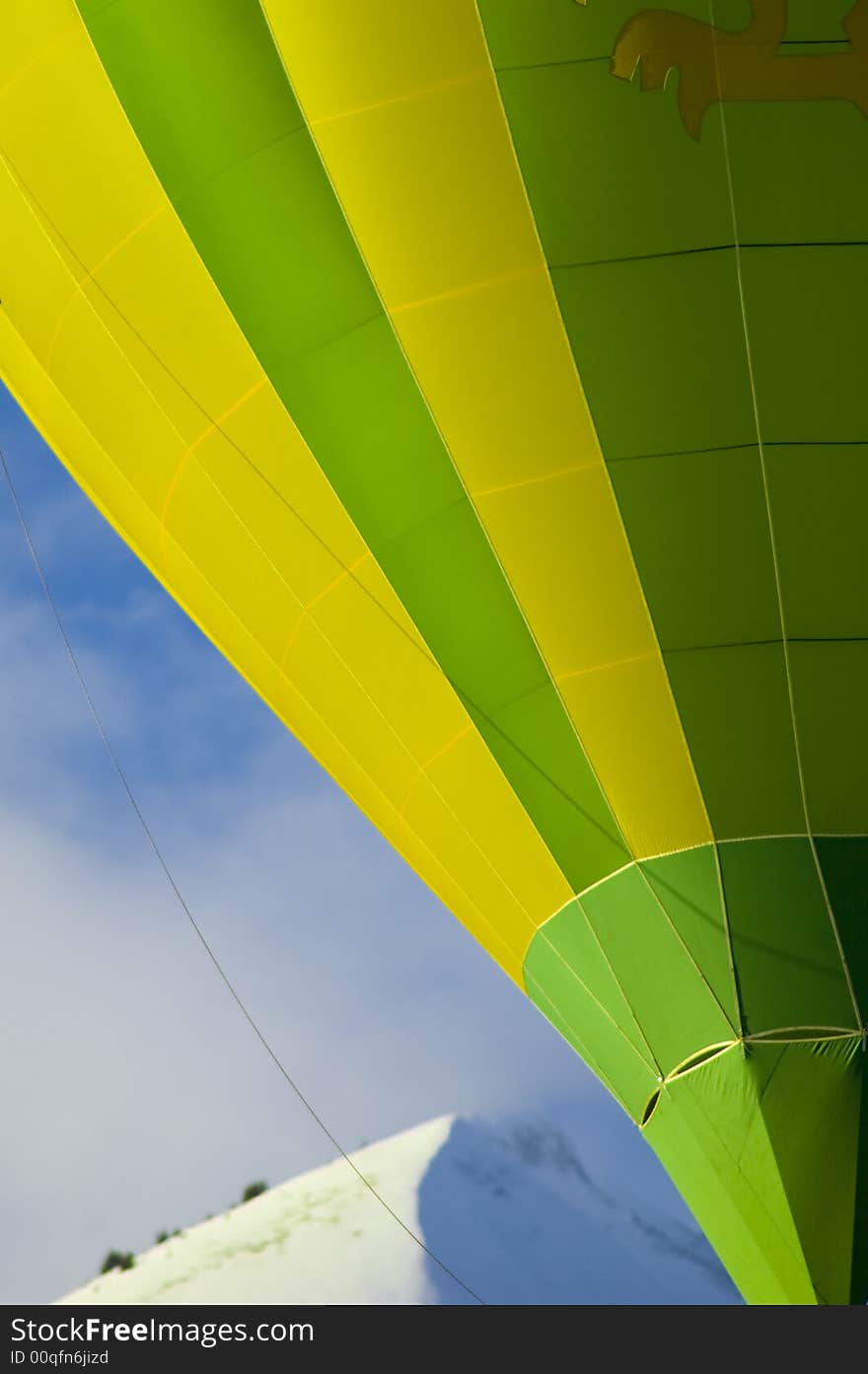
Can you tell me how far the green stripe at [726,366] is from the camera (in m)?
5.79

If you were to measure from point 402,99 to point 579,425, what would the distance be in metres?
1.28

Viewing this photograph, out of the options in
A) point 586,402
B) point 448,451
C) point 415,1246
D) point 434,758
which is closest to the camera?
point 586,402

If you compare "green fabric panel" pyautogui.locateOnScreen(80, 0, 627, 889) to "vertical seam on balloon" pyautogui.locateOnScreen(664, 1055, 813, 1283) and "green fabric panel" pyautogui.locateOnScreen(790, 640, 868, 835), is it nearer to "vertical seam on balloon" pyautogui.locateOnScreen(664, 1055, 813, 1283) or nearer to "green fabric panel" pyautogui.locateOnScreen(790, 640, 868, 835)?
"green fabric panel" pyautogui.locateOnScreen(790, 640, 868, 835)

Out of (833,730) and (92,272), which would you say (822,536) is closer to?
(833,730)

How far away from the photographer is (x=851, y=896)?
611cm

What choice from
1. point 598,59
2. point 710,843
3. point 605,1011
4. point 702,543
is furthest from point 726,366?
point 605,1011

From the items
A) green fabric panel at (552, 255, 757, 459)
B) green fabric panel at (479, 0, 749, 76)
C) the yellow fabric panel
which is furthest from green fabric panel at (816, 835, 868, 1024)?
green fabric panel at (479, 0, 749, 76)

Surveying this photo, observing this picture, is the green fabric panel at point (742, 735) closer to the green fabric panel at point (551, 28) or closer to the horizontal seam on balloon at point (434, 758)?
the horizontal seam on balloon at point (434, 758)

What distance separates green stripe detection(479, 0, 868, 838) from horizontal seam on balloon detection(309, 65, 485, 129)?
0.12 meters

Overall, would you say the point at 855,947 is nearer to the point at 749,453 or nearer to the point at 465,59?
the point at 749,453

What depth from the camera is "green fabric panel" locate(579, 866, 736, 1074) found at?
6309 mm

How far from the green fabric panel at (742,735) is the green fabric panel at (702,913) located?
17 centimetres

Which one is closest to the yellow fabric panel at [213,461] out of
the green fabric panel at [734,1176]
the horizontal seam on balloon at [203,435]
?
the horizontal seam on balloon at [203,435]
